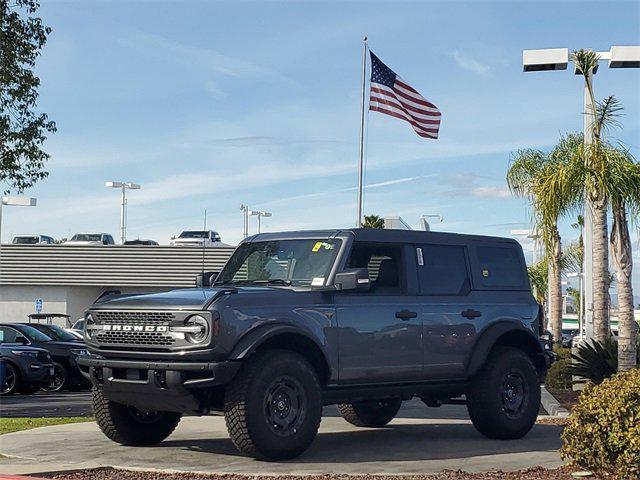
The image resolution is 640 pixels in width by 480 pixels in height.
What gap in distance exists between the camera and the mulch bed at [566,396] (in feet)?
53.5

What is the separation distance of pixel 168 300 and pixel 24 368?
12.9 metres

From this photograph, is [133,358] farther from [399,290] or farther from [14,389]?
[14,389]

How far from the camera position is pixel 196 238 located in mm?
64375

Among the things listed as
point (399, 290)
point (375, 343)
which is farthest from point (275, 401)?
point (399, 290)

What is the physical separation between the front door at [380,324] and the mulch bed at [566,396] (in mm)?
5302

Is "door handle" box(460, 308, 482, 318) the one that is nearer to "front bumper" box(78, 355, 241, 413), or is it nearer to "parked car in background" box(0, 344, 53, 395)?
"front bumper" box(78, 355, 241, 413)

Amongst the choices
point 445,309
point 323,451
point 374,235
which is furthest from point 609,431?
point 374,235

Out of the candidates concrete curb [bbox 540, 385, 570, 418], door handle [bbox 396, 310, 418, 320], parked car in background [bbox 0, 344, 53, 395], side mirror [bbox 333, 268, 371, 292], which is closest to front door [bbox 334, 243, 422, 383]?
door handle [bbox 396, 310, 418, 320]

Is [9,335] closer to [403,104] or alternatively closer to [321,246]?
[403,104]

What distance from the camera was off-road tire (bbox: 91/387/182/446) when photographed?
11188mm

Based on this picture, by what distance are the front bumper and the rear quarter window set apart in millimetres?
3901

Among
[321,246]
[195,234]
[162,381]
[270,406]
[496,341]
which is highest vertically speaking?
[195,234]

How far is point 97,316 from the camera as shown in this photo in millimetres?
10656

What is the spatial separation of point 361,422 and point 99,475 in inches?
193
